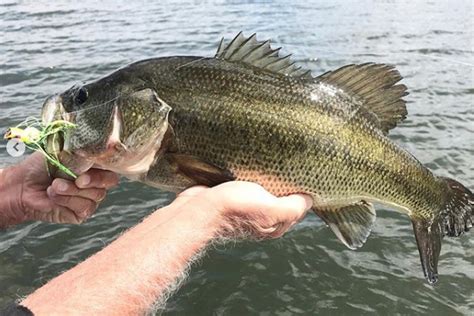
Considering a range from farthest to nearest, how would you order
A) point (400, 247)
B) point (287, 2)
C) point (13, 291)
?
point (287, 2)
point (400, 247)
point (13, 291)

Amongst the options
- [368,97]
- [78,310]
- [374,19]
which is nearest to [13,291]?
[78,310]

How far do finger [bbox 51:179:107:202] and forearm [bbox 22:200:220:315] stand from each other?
56 centimetres

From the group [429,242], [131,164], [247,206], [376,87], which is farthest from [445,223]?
[131,164]

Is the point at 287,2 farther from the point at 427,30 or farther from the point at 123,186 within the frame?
the point at 123,186

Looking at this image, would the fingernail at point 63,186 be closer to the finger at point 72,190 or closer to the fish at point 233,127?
Answer: the finger at point 72,190

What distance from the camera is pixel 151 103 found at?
2.46m

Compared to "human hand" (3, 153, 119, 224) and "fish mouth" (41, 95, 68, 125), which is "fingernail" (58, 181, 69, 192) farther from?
"fish mouth" (41, 95, 68, 125)

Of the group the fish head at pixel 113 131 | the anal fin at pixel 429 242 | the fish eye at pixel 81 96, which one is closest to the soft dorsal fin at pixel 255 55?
the fish head at pixel 113 131

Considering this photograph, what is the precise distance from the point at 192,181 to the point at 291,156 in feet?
1.63

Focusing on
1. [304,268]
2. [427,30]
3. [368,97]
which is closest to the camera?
[368,97]

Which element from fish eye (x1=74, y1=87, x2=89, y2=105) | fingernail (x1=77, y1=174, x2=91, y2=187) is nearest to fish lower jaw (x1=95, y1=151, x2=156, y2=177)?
fingernail (x1=77, y1=174, x2=91, y2=187)

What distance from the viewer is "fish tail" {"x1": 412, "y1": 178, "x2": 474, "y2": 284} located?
115 inches

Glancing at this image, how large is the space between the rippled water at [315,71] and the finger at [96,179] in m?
1.38

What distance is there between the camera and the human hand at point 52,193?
2551mm
